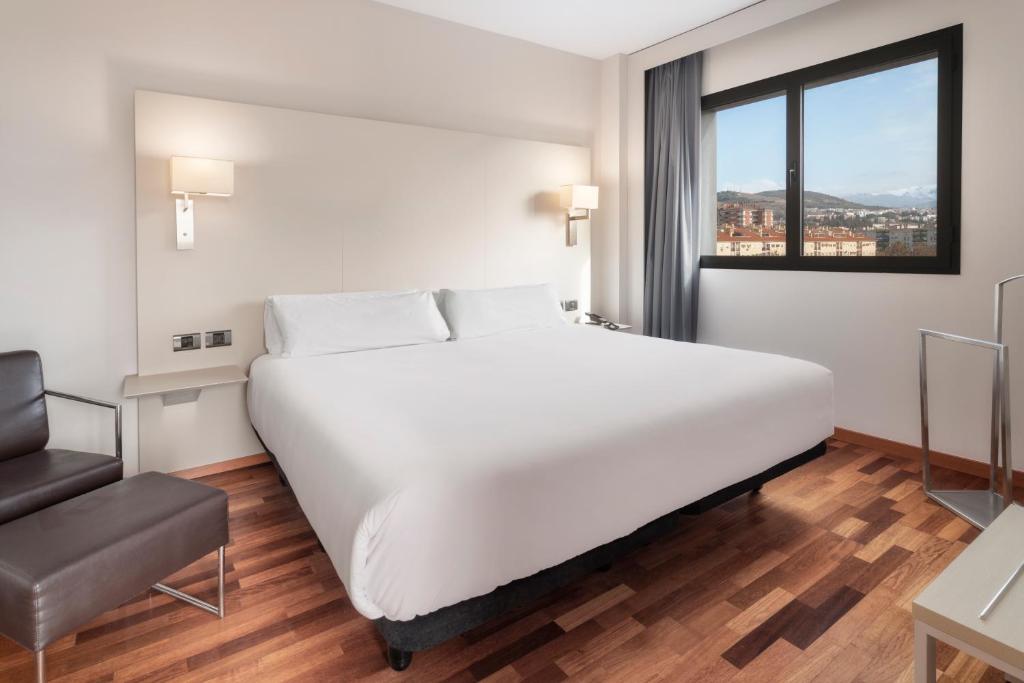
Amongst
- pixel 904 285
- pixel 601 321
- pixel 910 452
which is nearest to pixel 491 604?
pixel 910 452

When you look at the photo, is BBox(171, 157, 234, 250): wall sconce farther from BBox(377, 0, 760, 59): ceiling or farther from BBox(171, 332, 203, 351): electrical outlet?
BBox(377, 0, 760, 59): ceiling

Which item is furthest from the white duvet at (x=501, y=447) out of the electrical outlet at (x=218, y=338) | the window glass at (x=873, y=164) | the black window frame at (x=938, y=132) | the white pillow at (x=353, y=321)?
the window glass at (x=873, y=164)

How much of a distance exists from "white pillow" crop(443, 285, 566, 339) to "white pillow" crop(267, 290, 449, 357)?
120 millimetres

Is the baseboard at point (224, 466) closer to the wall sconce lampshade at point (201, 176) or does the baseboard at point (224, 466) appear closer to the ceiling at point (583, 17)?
the wall sconce lampshade at point (201, 176)

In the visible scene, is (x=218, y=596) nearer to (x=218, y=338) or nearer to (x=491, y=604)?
(x=491, y=604)

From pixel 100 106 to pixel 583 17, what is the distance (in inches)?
115

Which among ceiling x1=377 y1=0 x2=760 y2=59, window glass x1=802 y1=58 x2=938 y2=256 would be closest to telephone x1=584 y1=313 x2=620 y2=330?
window glass x1=802 y1=58 x2=938 y2=256

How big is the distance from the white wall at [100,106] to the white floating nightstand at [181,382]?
0.58 feet

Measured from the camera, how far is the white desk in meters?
1.23

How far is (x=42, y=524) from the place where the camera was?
5.94 ft

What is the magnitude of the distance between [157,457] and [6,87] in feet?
6.19

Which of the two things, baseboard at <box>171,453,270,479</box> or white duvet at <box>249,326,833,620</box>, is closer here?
white duvet at <box>249,326,833,620</box>

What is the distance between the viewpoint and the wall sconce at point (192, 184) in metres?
2.94

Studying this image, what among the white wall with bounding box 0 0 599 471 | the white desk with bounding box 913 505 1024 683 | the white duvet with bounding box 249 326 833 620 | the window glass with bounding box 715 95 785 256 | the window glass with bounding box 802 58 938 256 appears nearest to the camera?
the white desk with bounding box 913 505 1024 683
